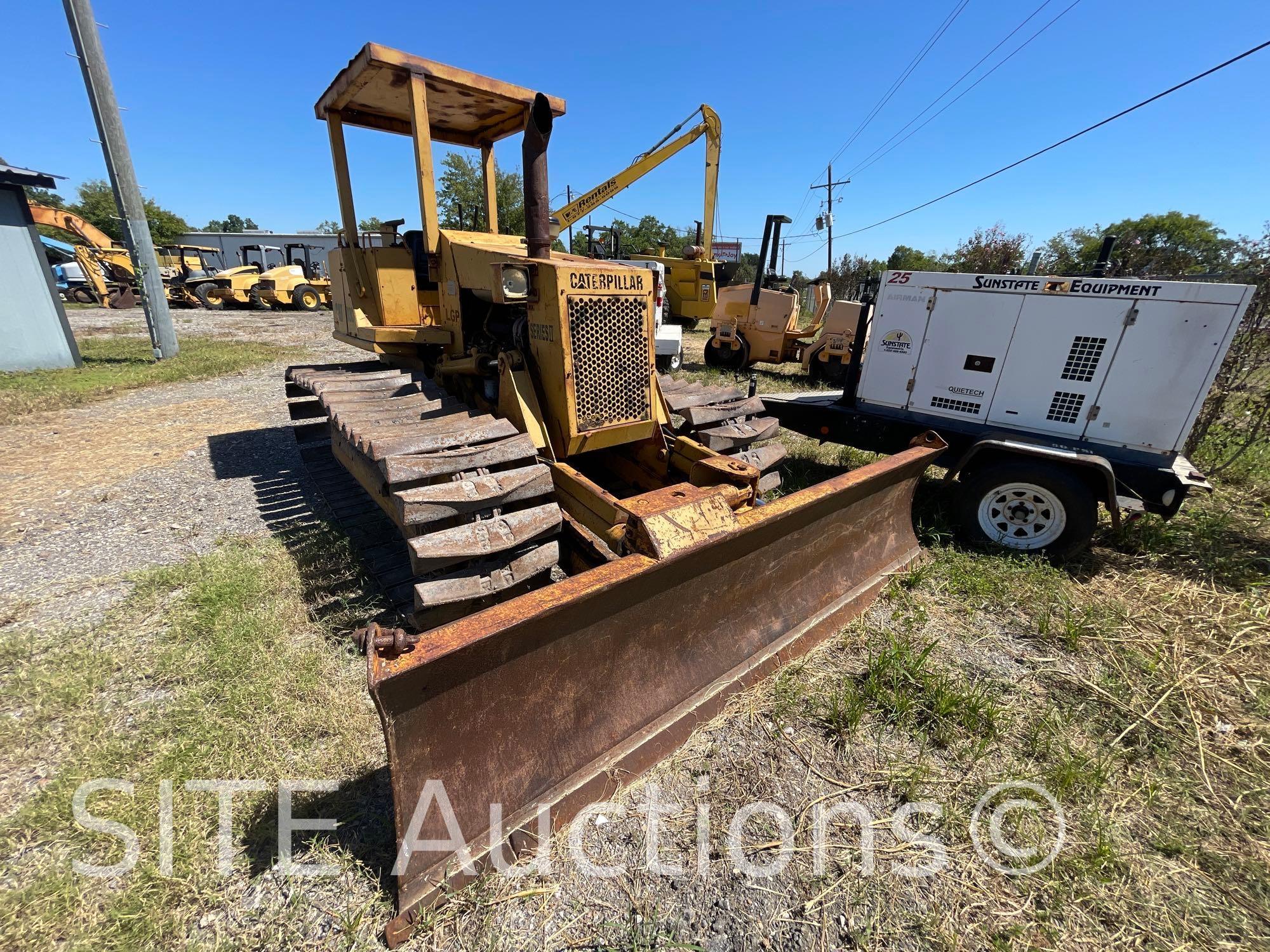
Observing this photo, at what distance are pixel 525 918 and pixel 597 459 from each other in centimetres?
285

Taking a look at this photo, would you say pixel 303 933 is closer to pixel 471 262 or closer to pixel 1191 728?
pixel 471 262

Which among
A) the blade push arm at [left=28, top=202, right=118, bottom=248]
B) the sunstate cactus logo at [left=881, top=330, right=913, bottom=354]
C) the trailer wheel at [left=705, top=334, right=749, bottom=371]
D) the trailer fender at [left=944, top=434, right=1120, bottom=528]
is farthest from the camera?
the blade push arm at [left=28, top=202, right=118, bottom=248]

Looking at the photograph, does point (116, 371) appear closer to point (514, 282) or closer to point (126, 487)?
point (126, 487)

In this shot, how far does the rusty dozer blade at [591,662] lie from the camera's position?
5.87ft

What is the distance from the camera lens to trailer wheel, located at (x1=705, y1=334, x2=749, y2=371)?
10938 mm

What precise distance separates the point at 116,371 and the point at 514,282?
35.8 ft

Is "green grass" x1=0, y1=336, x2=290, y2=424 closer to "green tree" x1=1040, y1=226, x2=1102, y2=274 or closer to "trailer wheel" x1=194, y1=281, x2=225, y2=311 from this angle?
"trailer wheel" x1=194, y1=281, x2=225, y2=311

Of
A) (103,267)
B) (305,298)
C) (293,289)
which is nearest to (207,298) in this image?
(293,289)

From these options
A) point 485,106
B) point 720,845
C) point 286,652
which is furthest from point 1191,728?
point 485,106

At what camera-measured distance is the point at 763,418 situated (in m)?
Answer: 4.34

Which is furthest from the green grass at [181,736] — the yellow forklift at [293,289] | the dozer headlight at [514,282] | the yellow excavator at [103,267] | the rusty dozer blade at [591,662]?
the yellow excavator at [103,267]

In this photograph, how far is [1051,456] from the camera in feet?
12.6

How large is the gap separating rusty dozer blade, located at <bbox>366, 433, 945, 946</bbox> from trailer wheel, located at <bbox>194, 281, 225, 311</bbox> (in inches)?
1004

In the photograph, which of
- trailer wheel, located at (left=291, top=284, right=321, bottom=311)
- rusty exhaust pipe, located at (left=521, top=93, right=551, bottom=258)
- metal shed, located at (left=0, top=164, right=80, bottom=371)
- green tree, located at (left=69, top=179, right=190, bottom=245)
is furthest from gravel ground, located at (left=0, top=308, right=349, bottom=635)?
green tree, located at (left=69, top=179, right=190, bottom=245)
